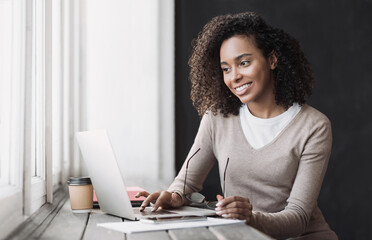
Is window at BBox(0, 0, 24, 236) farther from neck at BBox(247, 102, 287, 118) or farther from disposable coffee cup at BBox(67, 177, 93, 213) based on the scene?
neck at BBox(247, 102, 287, 118)

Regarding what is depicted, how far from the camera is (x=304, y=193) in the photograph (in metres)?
1.50

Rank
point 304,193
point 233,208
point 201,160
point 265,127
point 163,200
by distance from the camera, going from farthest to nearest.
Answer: point 201,160 < point 265,127 < point 304,193 < point 163,200 < point 233,208

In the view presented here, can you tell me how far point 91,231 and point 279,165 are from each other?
819 millimetres

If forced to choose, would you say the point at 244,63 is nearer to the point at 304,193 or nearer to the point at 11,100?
the point at 304,193

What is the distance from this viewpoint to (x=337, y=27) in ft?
10.5

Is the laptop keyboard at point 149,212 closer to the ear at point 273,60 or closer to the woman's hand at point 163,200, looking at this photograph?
the woman's hand at point 163,200

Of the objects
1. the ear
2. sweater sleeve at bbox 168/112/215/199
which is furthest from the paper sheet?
the ear

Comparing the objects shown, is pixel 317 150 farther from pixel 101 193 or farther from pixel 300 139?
pixel 101 193

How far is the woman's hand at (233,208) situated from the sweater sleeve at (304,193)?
5cm

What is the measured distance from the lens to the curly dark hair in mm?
1848

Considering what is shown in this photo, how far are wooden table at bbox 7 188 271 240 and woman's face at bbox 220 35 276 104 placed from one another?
75 centimetres

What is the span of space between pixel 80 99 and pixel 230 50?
1.44 m

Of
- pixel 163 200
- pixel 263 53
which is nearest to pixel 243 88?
pixel 263 53

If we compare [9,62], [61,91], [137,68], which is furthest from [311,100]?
[9,62]
